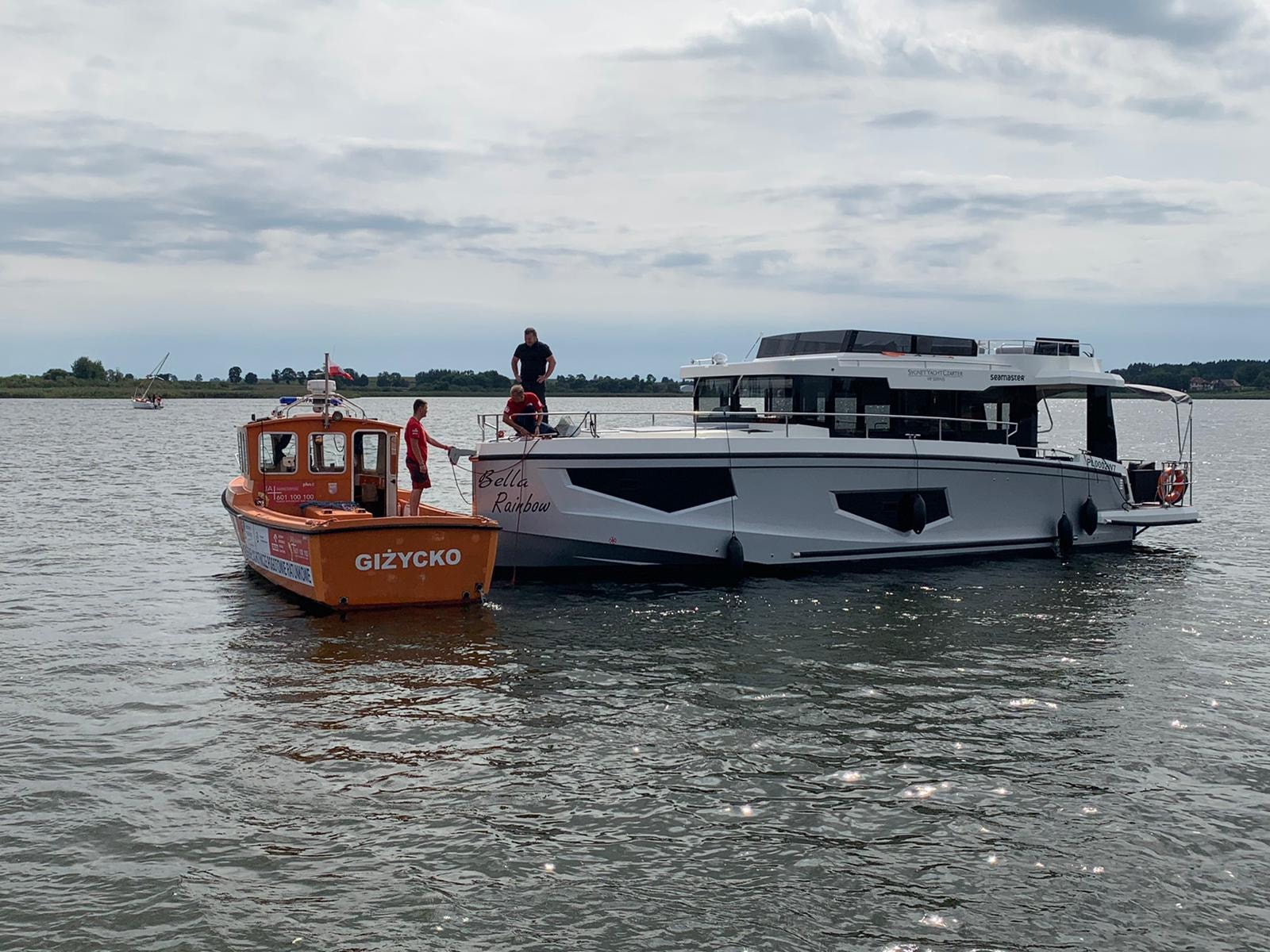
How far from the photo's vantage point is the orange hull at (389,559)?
1512 centimetres

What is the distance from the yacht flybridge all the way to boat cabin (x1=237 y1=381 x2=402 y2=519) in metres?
1.83

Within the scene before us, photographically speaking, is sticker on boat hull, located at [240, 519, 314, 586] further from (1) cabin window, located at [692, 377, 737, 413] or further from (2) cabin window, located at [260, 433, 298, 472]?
(1) cabin window, located at [692, 377, 737, 413]

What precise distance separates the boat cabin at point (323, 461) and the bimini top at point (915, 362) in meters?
6.74

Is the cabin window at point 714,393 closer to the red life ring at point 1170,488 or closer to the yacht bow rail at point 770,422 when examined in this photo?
the yacht bow rail at point 770,422

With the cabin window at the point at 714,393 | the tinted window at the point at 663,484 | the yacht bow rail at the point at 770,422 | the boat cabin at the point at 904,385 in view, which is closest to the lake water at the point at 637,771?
the tinted window at the point at 663,484

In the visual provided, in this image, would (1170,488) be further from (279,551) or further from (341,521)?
(279,551)

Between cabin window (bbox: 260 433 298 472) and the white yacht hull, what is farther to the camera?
cabin window (bbox: 260 433 298 472)

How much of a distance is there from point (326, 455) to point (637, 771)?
11.2 m

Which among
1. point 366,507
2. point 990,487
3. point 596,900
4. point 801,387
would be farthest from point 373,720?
point 990,487

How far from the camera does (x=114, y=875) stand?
7578 mm

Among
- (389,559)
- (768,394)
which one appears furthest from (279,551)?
(768,394)

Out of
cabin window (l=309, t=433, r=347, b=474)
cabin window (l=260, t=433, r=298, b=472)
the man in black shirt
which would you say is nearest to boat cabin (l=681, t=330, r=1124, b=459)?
the man in black shirt

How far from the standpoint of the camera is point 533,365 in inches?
758

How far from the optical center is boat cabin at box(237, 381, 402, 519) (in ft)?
61.9
